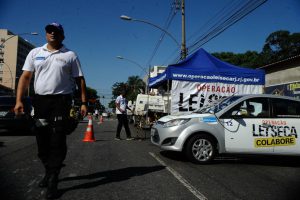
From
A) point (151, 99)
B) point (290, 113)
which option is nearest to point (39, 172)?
point (290, 113)

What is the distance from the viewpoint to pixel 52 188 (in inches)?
164

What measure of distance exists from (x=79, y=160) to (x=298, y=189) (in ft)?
13.4

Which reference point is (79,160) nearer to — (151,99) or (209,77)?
(209,77)

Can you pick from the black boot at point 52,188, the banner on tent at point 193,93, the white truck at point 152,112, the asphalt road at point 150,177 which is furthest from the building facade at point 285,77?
the black boot at point 52,188

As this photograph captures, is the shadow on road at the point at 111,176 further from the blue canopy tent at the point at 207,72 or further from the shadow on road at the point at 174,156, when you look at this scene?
the blue canopy tent at the point at 207,72

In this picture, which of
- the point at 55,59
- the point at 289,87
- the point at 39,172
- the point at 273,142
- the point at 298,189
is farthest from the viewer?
the point at 289,87

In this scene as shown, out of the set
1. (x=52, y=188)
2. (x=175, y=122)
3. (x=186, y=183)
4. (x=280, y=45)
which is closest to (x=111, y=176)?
(x=186, y=183)

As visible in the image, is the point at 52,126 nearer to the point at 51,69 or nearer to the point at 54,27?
the point at 51,69

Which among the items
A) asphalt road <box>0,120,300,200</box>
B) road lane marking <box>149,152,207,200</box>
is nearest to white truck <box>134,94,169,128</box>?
asphalt road <box>0,120,300,200</box>

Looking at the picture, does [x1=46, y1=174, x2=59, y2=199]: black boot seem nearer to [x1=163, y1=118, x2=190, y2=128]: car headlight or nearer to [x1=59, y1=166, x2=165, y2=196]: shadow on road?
[x1=59, y1=166, x2=165, y2=196]: shadow on road

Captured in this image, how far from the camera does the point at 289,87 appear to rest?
67.5 feet

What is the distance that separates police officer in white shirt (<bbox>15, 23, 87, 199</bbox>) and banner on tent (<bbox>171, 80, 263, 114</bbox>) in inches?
262

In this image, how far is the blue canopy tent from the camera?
11.1 metres

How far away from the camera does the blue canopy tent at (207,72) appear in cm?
1111
